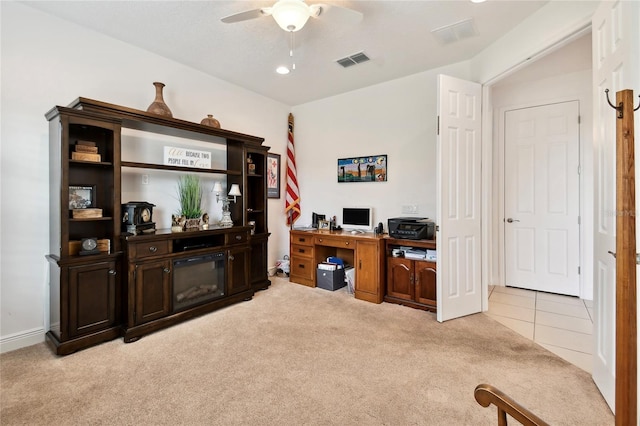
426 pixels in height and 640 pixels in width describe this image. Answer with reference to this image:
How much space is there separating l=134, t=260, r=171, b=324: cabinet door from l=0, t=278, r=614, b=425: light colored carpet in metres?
0.21

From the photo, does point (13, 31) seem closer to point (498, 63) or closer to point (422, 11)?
point (422, 11)

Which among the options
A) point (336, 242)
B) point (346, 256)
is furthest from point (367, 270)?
point (346, 256)

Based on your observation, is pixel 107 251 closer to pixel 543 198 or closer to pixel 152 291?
pixel 152 291

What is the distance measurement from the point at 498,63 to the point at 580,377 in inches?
113

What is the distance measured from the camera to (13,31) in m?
2.42

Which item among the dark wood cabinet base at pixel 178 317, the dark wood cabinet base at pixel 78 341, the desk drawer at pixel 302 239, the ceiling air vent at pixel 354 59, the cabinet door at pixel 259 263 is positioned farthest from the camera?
the desk drawer at pixel 302 239

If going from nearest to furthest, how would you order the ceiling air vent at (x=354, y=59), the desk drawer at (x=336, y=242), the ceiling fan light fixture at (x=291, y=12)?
the ceiling fan light fixture at (x=291, y=12)
the ceiling air vent at (x=354, y=59)
the desk drawer at (x=336, y=242)

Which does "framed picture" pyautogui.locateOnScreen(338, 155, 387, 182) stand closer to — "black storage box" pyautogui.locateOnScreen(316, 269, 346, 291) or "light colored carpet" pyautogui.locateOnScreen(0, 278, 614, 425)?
"black storage box" pyautogui.locateOnScreen(316, 269, 346, 291)

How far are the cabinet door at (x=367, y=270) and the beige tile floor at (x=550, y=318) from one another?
4.17 ft

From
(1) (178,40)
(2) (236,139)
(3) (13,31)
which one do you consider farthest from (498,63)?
(3) (13,31)

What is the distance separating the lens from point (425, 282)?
10.9ft

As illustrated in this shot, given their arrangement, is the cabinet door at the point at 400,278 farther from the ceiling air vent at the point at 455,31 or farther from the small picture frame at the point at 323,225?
the ceiling air vent at the point at 455,31

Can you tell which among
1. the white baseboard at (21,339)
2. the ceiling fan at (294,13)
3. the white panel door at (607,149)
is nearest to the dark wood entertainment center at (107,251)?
the white baseboard at (21,339)

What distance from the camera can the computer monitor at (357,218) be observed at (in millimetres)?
4266
